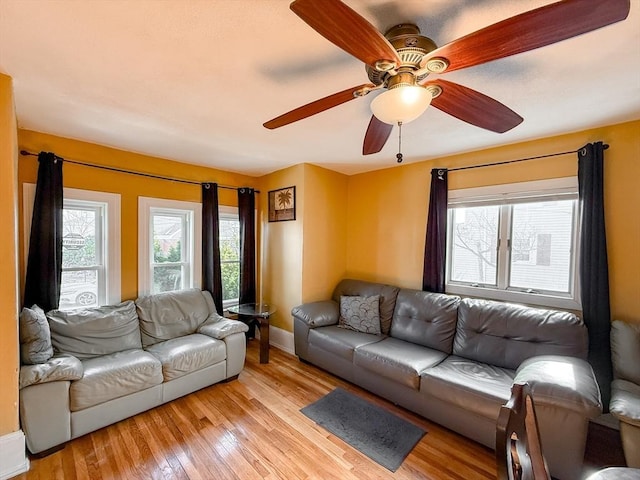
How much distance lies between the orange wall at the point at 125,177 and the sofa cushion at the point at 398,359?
251 cm

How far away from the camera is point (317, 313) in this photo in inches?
124

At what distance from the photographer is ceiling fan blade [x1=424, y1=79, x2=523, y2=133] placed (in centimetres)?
126

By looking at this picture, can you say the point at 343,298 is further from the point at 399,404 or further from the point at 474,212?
the point at 474,212

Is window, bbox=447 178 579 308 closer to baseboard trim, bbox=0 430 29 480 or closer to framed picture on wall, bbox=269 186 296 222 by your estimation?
framed picture on wall, bbox=269 186 296 222

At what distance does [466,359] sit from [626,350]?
40.1 inches

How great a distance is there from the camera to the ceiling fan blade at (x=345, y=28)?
79 centimetres

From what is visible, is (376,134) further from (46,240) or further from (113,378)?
(46,240)

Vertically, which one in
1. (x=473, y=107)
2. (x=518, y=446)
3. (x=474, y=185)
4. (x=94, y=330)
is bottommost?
Result: (x=94, y=330)

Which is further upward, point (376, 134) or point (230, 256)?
point (376, 134)

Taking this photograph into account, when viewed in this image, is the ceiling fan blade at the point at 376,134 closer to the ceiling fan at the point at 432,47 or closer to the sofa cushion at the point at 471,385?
the ceiling fan at the point at 432,47

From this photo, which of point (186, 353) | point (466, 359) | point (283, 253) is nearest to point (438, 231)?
point (466, 359)

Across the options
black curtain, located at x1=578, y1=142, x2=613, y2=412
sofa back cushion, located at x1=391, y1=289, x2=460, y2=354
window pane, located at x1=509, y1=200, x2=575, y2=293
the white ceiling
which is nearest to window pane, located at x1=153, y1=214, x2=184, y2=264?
the white ceiling

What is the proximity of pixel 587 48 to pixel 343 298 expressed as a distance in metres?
2.73

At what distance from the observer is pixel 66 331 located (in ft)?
7.47
